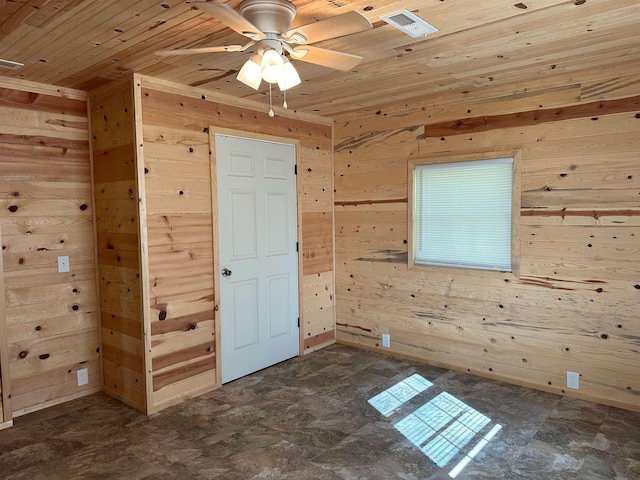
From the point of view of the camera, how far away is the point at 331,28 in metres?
1.92

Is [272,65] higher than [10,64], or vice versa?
[10,64]

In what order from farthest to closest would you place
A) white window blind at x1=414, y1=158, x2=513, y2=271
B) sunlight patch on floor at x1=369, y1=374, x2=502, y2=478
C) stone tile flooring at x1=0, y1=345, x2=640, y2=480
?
white window blind at x1=414, y1=158, x2=513, y2=271
sunlight patch on floor at x1=369, y1=374, x2=502, y2=478
stone tile flooring at x1=0, y1=345, x2=640, y2=480

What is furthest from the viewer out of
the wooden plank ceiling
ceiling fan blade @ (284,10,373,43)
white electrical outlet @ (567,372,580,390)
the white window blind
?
the white window blind

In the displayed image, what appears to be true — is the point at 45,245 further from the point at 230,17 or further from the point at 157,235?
the point at 230,17

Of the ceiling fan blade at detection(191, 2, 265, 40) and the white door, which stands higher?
the ceiling fan blade at detection(191, 2, 265, 40)

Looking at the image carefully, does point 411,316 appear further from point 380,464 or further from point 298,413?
point 380,464

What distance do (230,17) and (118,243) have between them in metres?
2.19

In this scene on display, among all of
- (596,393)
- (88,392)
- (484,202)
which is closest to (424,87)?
(484,202)

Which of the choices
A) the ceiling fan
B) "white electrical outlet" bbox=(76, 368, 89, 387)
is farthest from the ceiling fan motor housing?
"white electrical outlet" bbox=(76, 368, 89, 387)

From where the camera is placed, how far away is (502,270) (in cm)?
372

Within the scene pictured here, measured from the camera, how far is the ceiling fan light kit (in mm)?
1870

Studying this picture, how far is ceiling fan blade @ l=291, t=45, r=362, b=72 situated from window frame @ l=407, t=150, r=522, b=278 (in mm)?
1810

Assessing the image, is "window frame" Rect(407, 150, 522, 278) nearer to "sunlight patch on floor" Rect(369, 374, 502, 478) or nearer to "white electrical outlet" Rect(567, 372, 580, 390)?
"white electrical outlet" Rect(567, 372, 580, 390)

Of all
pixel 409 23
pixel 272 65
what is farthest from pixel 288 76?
pixel 409 23
